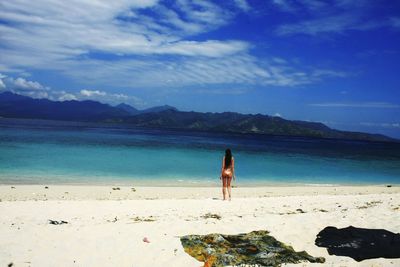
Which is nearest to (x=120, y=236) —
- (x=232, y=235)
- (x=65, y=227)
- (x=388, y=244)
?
(x=65, y=227)

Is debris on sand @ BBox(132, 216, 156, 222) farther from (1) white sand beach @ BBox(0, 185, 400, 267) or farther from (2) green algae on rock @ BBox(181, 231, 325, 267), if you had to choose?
(2) green algae on rock @ BBox(181, 231, 325, 267)

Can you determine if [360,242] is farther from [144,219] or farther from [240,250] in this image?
[144,219]

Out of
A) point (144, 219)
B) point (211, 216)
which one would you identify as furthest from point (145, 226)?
point (211, 216)

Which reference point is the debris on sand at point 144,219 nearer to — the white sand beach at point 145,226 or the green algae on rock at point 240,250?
the white sand beach at point 145,226

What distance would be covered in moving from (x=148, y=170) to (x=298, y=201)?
20.1m

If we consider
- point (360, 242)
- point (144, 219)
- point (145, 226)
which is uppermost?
point (360, 242)

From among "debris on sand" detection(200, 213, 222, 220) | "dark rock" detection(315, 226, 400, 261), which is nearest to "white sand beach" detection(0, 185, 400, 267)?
"debris on sand" detection(200, 213, 222, 220)

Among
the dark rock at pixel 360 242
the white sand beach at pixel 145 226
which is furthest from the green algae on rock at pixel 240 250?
the dark rock at pixel 360 242

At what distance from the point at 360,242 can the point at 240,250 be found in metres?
3.19

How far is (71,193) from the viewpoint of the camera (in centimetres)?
2045

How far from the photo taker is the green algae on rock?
8766 millimetres

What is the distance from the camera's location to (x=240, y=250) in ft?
30.6

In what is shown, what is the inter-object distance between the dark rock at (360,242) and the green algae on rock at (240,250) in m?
0.86

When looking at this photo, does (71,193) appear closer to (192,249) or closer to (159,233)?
(159,233)
